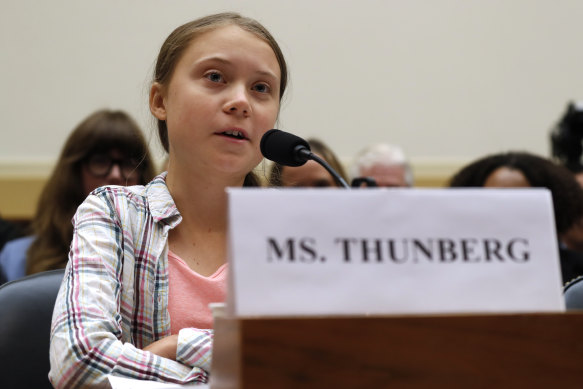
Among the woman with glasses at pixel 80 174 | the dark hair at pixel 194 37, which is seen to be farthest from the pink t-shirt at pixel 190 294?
the woman with glasses at pixel 80 174

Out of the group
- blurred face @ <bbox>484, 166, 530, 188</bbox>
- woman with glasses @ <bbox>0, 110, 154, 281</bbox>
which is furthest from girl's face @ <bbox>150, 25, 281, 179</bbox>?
blurred face @ <bbox>484, 166, 530, 188</bbox>

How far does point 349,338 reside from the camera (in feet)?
2.14

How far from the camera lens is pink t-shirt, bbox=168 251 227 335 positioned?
127 centimetres

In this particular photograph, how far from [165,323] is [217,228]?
219 millimetres

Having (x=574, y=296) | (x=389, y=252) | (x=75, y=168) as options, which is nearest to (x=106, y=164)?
(x=75, y=168)

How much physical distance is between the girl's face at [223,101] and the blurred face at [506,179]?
4.81 ft

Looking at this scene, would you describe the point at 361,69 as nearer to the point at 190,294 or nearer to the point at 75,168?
the point at 75,168

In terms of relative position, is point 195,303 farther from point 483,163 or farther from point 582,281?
point 483,163

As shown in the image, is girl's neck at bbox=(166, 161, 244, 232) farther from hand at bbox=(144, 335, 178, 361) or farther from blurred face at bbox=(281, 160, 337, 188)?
blurred face at bbox=(281, 160, 337, 188)

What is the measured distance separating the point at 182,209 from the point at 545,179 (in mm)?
1667

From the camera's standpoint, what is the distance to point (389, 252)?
0.70 m

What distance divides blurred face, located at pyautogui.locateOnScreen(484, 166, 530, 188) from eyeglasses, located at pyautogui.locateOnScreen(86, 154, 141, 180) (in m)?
1.21

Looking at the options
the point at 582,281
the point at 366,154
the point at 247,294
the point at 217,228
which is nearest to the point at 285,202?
the point at 247,294

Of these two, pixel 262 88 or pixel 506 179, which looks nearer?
pixel 262 88
